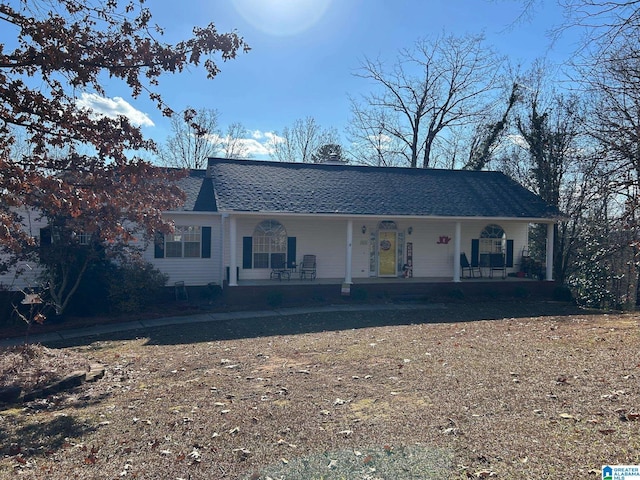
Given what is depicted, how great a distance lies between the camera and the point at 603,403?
200 inches

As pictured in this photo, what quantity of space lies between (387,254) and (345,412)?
13.8 m

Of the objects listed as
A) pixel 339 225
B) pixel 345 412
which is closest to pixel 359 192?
pixel 339 225

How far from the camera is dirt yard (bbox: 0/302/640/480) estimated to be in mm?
4098

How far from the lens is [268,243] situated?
17.6m

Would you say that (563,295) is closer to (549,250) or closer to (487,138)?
(549,250)

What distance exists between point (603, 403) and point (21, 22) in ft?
27.6

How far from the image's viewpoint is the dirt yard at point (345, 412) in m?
4.10

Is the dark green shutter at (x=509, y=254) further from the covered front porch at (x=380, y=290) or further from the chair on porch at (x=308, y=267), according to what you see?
the chair on porch at (x=308, y=267)

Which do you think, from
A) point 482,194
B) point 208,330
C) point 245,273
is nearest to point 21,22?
point 208,330

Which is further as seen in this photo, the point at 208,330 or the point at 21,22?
the point at 208,330

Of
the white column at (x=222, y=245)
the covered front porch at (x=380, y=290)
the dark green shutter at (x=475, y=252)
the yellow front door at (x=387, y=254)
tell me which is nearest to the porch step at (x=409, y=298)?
the covered front porch at (x=380, y=290)

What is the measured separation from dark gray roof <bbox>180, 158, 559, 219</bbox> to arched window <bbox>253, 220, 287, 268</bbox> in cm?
126

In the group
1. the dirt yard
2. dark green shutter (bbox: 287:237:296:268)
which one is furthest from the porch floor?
the dirt yard

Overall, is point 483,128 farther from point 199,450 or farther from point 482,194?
point 199,450
